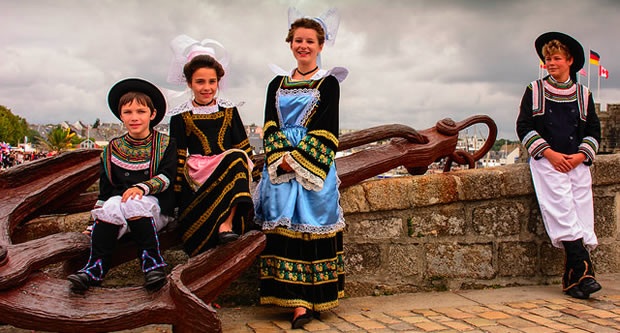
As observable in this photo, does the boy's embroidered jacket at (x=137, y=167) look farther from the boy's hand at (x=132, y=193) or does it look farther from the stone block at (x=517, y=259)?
the stone block at (x=517, y=259)

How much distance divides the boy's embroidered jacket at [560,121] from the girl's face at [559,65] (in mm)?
58

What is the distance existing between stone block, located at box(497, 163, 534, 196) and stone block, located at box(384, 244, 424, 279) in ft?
2.88

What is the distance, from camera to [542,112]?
14.0ft

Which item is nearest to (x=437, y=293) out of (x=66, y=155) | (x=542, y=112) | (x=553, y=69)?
(x=542, y=112)

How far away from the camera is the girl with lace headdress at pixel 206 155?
314 cm

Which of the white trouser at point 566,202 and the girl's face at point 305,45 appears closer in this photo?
the girl's face at point 305,45

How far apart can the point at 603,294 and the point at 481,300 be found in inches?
37.9

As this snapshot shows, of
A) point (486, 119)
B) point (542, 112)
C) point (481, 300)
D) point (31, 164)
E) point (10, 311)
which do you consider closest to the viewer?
point (10, 311)

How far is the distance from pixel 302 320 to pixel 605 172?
2950 millimetres

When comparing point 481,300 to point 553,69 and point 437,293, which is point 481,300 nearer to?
point 437,293

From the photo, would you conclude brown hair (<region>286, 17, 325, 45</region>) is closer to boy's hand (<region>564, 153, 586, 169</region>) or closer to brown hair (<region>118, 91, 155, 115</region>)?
brown hair (<region>118, 91, 155, 115</region>)

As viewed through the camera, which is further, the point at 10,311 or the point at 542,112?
the point at 542,112

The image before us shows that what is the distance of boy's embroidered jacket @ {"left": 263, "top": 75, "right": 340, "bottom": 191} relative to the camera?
10.9 feet

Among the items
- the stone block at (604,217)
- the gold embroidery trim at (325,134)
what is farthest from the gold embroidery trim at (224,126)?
the stone block at (604,217)
